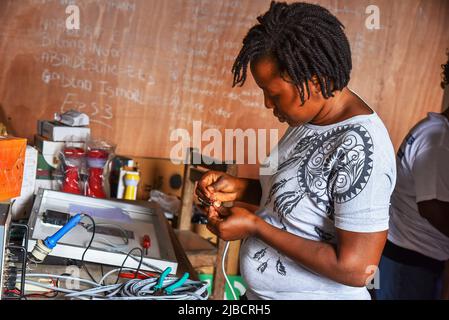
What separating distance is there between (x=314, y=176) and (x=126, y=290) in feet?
1.50

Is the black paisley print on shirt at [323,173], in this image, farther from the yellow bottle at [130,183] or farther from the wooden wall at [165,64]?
the wooden wall at [165,64]

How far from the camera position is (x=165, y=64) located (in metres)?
3.12

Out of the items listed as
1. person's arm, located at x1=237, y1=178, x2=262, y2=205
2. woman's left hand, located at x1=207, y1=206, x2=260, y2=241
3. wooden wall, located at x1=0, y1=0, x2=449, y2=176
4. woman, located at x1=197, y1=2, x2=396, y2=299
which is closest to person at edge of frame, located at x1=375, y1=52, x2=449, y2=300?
person's arm, located at x1=237, y1=178, x2=262, y2=205

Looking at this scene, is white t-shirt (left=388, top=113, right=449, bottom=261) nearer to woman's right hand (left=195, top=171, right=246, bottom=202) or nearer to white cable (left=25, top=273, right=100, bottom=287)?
woman's right hand (left=195, top=171, right=246, bottom=202)

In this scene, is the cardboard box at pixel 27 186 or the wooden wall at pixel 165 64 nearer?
the cardboard box at pixel 27 186

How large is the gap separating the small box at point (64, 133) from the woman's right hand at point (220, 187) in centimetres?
84

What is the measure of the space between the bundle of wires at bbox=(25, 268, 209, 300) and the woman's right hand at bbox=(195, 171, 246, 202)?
0.69ft

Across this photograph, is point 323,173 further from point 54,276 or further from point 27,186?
point 27,186

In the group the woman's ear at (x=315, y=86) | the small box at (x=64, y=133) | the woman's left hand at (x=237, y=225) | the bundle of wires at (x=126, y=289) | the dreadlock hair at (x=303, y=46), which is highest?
the dreadlock hair at (x=303, y=46)

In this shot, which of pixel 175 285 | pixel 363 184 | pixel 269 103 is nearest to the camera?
pixel 363 184

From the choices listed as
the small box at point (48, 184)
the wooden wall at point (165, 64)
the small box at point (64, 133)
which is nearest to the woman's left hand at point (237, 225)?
the small box at point (48, 184)

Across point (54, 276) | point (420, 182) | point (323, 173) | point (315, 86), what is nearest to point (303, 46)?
point (315, 86)

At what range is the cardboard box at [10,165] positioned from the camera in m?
1.24
